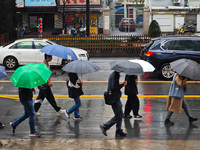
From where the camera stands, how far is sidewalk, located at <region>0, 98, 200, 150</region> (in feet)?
23.6

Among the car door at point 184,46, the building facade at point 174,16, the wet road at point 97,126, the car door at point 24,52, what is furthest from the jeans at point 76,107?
the building facade at point 174,16

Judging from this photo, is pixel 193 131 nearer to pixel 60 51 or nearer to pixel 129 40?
pixel 60 51

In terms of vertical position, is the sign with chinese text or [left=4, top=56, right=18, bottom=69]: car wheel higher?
the sign with chinese text

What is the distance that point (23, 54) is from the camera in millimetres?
17328

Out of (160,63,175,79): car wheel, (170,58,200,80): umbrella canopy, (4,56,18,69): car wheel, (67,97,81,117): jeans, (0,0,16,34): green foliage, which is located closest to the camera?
(170,58,200,80): umbrella canopy

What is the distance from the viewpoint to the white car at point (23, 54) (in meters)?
17.3

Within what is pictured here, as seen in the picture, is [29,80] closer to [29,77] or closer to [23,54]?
[29,77]

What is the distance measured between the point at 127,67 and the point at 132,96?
1659mm

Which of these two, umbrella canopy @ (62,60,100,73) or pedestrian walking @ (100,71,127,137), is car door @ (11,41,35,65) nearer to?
umbrella canopy @ (62,60,100,73)

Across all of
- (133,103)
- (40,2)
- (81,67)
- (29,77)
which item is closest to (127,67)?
(81,67)

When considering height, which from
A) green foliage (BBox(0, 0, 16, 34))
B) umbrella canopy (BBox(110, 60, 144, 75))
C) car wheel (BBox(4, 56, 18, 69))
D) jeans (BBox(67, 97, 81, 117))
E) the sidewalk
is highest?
green foliage (BBox(0, 0, 16, 34))

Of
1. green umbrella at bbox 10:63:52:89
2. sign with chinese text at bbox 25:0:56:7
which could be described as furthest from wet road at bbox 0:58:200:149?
sign with chinese text at bbox 25:0:56:7

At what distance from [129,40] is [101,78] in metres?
8.28

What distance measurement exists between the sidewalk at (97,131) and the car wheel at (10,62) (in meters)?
6.73
